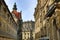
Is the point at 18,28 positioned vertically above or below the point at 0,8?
below

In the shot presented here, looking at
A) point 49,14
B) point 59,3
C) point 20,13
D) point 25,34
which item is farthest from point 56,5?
point 25,34

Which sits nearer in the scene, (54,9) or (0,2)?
(54,9)

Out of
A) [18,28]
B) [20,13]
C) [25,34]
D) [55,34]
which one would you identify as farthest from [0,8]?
[25,34]

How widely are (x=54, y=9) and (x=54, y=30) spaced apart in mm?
2293

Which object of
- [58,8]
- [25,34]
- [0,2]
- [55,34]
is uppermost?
[0,2]

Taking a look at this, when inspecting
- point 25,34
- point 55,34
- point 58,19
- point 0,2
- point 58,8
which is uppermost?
point 0,2

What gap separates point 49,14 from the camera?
17.0m

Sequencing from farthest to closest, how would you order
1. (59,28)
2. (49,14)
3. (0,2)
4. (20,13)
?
(20,13)
(0,2)
(49,14)
(59,28)

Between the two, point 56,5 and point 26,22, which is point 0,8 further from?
point 26,22

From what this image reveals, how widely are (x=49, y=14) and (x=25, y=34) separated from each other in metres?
94.5

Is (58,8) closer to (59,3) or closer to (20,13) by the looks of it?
(59,3)

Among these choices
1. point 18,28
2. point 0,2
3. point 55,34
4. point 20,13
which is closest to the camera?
point 55,34

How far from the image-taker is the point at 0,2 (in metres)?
23.2

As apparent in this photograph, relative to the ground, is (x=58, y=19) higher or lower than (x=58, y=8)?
Answer: lower
